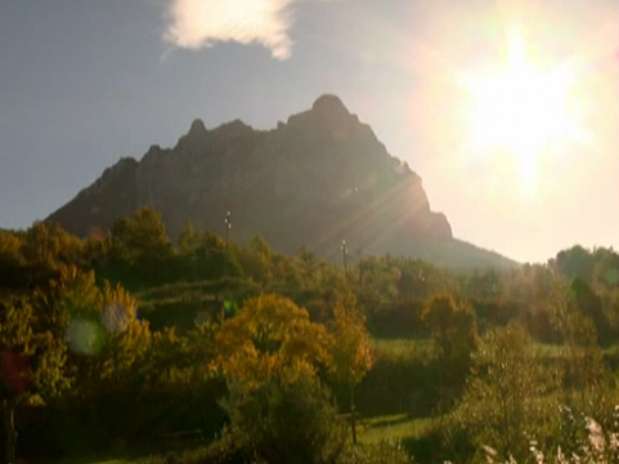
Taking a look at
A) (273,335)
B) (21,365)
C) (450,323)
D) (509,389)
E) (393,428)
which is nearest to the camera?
(509,389)

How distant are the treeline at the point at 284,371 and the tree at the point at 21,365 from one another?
0.14 ft

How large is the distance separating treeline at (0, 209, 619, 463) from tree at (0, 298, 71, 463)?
0.14ft

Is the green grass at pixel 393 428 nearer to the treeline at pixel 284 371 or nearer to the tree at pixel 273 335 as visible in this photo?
the treeline at pixel 284 371

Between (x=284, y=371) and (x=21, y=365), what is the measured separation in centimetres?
766

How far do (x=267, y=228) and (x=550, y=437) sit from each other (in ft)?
589

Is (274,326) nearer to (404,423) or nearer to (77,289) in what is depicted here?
(404,423)

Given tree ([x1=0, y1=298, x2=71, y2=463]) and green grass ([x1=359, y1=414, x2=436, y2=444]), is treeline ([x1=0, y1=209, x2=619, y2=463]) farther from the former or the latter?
green grass ([x1=359, y1=414, x2=436, y2=444])

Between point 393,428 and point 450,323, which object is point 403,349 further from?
point 393,428

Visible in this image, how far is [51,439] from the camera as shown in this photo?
2717 cm

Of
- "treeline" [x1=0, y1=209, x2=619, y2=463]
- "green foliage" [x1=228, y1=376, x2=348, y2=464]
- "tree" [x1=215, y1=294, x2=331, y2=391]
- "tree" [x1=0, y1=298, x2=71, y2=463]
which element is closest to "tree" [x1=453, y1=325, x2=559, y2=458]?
"treeline" [x1=0, y1=209, x2=619, y2=463]

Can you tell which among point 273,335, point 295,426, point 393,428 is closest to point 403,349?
point 393,428

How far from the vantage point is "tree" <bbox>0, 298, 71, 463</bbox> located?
19594 millimetres

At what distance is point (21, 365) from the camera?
20.2 m

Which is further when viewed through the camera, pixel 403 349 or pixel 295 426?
pixel 403 349
